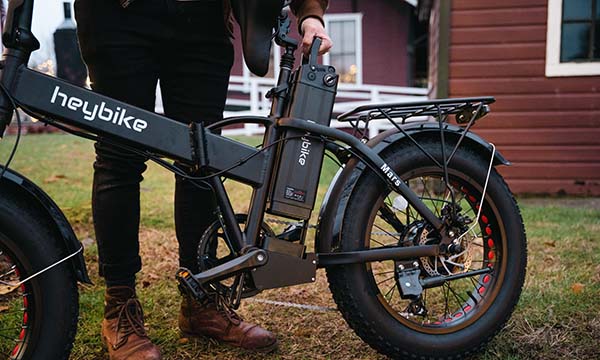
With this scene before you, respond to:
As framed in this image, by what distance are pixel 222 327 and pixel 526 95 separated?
14.0 feet

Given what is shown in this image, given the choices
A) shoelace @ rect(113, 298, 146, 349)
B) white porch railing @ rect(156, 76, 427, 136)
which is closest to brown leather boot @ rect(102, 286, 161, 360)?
shoelace @ rect(113, 298, 146, 349)

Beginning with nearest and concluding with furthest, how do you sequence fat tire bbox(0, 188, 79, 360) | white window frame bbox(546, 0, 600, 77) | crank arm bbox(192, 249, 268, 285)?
fat tire bbox(0, 188, 79, 360)
crank arm bbox(192, 249, 268, 285)
white window frame bbox(546, 0, 600, 77)

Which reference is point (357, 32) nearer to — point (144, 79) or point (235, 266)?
point (144, 79)

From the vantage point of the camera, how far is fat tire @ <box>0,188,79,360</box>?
134 cm

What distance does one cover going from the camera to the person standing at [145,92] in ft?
5.18

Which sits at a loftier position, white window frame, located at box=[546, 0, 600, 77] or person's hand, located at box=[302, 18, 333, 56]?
white window frame, located at box=[546, 0, 600, 77]

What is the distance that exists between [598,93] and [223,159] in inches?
184

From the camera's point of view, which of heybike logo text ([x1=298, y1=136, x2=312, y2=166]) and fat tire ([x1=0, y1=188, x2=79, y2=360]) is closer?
fat tire ([x1=0, y1=188, x2=79, y2=360])

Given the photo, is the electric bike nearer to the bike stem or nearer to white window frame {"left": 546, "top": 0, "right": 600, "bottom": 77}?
the bike stem

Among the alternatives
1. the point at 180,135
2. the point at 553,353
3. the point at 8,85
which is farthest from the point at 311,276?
the point at 8,85

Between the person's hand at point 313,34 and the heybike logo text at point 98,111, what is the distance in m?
0.54

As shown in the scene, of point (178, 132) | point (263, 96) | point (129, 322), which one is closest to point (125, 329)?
point (129, 322)

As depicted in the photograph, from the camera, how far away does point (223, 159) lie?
1.53 metres

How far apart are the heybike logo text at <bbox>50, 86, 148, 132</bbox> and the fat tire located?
0.26 meters
